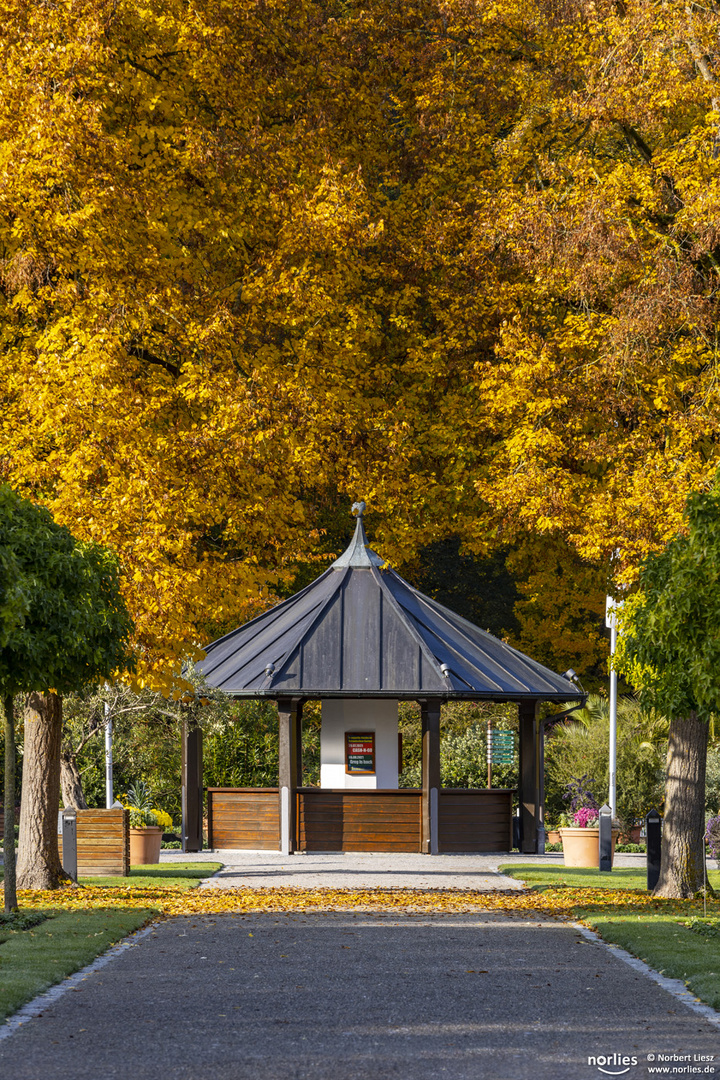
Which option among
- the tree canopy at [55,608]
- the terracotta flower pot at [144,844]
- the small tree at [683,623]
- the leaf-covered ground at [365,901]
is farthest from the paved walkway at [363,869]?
the tree canopy at [55,608]

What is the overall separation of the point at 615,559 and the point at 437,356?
7.69 meters

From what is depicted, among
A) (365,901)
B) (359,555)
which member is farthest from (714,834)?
(365,901)

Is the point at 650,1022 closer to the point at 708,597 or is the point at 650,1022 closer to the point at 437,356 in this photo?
the point at 708,597

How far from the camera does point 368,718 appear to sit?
78.9 feet

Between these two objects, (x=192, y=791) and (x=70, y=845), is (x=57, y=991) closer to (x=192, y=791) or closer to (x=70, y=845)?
(x=70, y=845)

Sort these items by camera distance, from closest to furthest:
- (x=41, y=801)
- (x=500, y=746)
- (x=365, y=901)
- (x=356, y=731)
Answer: (x=365, y=901) → (x=41, y=801) → (x=356, y=731) → (x=500, y=746)

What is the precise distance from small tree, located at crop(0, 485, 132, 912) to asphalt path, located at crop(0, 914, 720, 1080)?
8.17ft

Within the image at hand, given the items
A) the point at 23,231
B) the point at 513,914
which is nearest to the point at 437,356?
the point at 23,231

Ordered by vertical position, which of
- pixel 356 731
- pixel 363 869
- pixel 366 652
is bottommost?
pixel 363 869

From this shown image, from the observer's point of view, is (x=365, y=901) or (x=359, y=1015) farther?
(x=365, y=901)

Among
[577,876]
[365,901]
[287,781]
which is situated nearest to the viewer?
[365,901]

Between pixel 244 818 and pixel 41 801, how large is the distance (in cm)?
864

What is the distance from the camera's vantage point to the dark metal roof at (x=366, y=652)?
73.6 ft

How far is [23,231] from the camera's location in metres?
16.0
